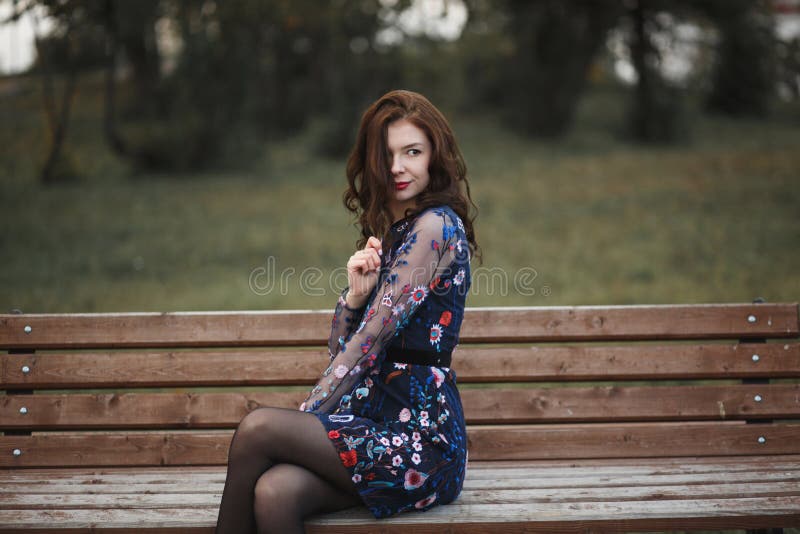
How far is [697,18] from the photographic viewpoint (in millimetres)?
22719

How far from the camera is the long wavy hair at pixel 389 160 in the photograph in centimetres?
287

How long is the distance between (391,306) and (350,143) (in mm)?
16416

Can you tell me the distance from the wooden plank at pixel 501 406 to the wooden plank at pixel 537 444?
48mm

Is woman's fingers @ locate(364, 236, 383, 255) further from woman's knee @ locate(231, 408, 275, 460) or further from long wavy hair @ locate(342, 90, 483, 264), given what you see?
woman's knee @ locate(231, 408, 275, 460)

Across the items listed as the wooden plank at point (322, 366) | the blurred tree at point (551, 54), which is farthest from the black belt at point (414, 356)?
the blurred tree at point (551, 54)

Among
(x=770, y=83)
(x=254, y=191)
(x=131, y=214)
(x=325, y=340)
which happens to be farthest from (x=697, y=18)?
(x=325, y=340)

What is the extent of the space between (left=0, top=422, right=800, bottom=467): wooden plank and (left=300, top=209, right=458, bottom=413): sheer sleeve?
864 millimetres

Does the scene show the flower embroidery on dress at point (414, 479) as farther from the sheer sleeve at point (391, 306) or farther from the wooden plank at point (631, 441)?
the wooden plank at point (631, 441)

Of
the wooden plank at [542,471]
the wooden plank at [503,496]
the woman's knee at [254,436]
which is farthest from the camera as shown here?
the wooden plank at [542,471]

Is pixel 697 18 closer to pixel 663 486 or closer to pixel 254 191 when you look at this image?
pixel 254 191

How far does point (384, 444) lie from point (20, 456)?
5.67 feet

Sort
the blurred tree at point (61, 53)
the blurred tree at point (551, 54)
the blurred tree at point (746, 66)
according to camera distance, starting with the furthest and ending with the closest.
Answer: the blurred tree at point (746, 66) → the blurred tree at point (551, 54) → the blurred tree at point (61, 53)

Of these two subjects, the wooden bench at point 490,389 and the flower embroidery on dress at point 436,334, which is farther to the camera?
the wooden bench at point 490,389

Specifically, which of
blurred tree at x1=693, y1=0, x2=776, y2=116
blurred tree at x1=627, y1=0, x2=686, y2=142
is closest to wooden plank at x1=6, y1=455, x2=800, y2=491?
blurred tree at x1=627, y1=0, x2=686, y2=142
